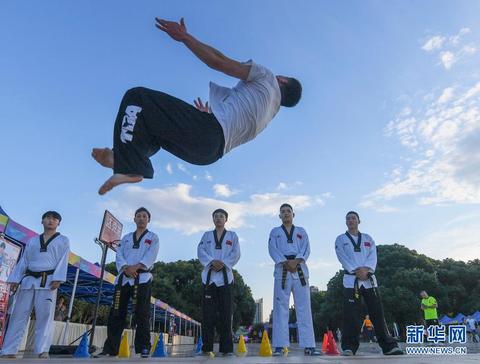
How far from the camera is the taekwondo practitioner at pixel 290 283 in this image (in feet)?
19.1

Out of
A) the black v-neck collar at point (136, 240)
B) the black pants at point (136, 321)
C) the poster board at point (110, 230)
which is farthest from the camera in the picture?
the poster board at point (110, 230)

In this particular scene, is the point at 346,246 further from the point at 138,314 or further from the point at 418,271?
the point at 418,271

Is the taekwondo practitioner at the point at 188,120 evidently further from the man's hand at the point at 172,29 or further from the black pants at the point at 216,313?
the black pants at the point at 216,313

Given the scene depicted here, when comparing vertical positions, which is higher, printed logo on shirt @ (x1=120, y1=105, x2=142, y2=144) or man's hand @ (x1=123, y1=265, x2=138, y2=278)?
printed logo on shirt @ (x1=120, y1=105, x2=142, y2=144)

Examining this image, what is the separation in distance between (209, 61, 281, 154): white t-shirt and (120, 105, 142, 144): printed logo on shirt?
25.9 inches

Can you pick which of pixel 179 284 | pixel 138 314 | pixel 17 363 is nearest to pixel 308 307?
pixel 138 314

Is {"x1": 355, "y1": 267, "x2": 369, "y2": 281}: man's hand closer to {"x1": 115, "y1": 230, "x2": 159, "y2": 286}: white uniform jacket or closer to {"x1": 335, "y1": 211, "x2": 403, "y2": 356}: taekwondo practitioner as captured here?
{"x1": 335, "y1": 211, "x2": 403, "y2": 356}: taekwondo practitioner

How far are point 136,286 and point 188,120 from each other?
11.9ft

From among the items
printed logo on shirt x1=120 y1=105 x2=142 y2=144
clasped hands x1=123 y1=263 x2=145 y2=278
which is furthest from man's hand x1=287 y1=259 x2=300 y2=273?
printed logo on shirt x1=120 y1=105 x2=142 y2=144

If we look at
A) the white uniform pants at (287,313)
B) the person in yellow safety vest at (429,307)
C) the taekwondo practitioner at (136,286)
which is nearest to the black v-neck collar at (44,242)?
the taekwondo practitioner at (136,286)

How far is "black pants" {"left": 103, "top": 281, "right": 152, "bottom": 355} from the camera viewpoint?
222 inches

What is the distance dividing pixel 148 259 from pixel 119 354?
4.59 ft

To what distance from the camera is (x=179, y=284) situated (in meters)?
45.4

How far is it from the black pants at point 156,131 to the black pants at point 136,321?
10.9 feet
